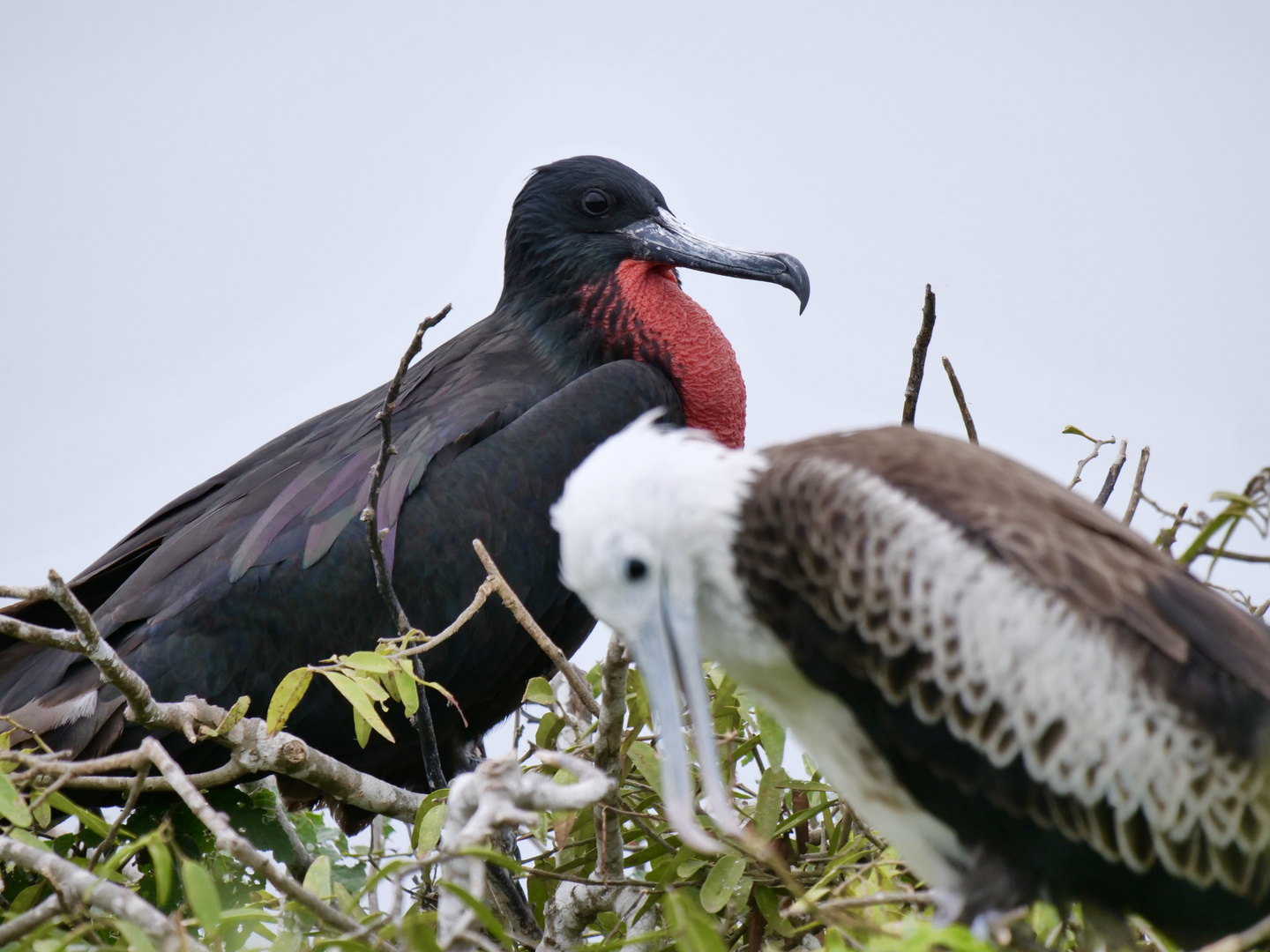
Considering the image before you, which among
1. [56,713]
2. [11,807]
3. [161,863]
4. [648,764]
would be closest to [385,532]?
[56,713]

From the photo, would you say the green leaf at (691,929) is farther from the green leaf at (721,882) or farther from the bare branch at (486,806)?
the green leaf at (721,882)

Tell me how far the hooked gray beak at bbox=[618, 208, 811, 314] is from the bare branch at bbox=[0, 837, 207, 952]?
233 cm

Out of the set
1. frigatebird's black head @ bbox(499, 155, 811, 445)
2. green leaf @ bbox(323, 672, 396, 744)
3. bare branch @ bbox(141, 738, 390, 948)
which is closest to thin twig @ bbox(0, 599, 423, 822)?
green leaf @ bbox(323, 672, 396, 744)

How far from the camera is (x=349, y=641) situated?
3.27 m

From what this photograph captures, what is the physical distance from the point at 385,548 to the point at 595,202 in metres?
1.32

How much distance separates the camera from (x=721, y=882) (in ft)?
7.49

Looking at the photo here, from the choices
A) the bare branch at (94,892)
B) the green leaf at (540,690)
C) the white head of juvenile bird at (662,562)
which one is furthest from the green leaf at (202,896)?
the green leaf at (540,690)

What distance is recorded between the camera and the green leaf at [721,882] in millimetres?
2268

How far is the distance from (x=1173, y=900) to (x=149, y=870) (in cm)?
179

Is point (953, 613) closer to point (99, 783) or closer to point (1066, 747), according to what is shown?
point (1066, 747)

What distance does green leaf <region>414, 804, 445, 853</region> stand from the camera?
2.36 meters

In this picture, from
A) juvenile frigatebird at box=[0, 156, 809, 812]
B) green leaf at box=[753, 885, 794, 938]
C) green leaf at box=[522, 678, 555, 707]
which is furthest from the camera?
juvenile frigatebird at box=[0, 156, 809, 812]

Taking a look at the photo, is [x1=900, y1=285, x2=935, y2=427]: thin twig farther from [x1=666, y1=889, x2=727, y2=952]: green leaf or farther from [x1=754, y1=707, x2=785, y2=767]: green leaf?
[x1=666, y1=889, x2=727, y2=952]: green leaf

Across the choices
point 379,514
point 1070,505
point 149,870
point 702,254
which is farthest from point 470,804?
Answer: point 702,254
